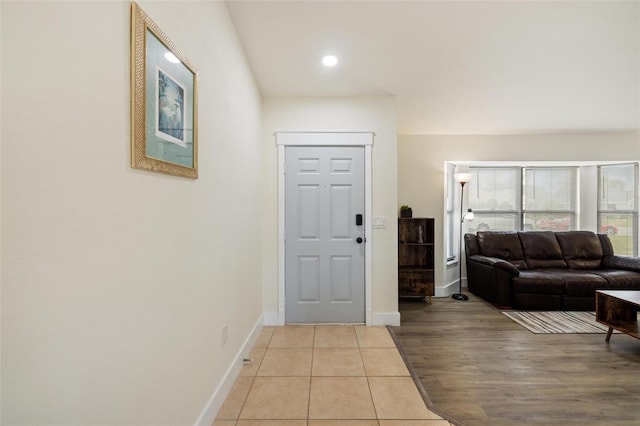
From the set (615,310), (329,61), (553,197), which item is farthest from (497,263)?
(329,61)

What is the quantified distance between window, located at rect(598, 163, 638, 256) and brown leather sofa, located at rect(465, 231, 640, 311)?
2.03ft

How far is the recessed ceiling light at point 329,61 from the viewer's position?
Answer: 9.02ft

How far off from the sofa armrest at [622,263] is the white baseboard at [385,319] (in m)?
3.51

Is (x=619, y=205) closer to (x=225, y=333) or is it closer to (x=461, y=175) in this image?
(x=461, y=175)

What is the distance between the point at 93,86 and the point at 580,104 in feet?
16.1

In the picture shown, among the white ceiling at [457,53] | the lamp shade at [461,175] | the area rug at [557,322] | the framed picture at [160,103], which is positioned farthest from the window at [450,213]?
the framed picture at [160,103]

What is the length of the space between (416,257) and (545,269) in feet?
6.48

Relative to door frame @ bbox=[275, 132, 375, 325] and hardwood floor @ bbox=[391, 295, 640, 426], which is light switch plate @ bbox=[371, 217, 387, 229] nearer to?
door frame @ bbox=[275, 132, 375, 325]

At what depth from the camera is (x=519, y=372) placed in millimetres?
2422

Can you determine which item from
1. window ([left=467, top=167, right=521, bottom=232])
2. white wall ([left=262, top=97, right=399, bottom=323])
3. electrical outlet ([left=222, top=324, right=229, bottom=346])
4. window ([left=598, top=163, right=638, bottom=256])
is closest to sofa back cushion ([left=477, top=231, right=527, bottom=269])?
window ([left=467, top=167, right=521, bottom=232])

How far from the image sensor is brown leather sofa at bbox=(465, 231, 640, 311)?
3891 millimetres

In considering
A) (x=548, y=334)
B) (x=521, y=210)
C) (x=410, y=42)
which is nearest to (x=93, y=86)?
(x=410, y=42)

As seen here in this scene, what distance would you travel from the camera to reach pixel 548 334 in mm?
3158

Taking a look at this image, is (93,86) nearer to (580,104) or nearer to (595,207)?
(580,104)
